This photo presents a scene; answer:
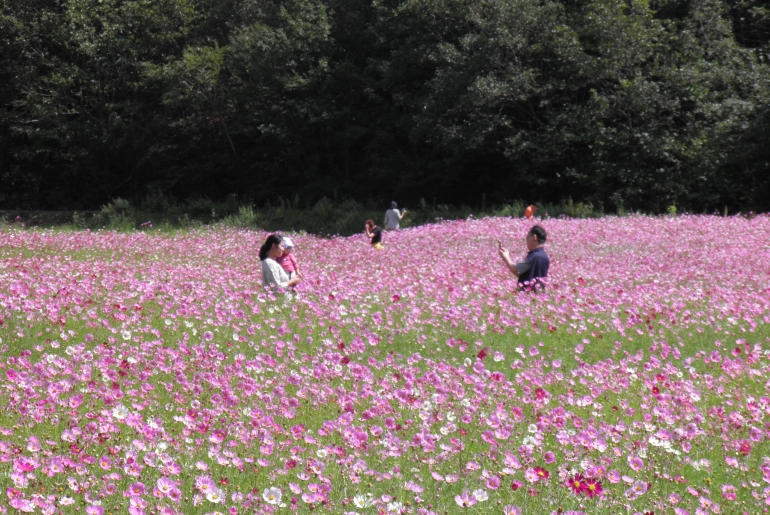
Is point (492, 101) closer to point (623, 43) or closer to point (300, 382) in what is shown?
point (623, 43)

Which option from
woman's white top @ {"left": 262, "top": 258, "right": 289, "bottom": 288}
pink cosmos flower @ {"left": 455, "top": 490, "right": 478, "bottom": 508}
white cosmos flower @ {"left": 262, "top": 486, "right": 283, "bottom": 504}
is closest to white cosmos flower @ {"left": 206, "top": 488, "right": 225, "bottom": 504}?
white cosmos flower @ {"left": 262, "top": 486, "right": 283, "bottom": 504}

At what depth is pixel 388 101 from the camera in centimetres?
3984

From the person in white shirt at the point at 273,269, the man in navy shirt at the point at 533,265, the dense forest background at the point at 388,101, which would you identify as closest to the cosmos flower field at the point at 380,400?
the man in navy shirt at the point at 533,265

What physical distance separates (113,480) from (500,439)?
7.77 feet

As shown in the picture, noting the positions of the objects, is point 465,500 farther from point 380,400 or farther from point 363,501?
point 380,400

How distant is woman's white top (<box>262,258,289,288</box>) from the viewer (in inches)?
409

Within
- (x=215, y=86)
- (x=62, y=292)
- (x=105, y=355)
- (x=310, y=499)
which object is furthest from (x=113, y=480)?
(x=215, y=86)

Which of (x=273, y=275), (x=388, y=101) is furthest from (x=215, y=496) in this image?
(x=388, y=101)

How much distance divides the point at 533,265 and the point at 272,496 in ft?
23.4

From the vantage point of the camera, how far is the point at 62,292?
9.06 metres

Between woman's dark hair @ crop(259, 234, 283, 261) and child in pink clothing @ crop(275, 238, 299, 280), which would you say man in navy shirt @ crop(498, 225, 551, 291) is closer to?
woman's dark hair @ crop(259, 234, 283, 261)

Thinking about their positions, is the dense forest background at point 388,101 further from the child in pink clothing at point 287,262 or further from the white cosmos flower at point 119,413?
the white cosmos flower at point 119,413

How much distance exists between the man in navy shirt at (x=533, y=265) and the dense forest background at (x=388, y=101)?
21.0 meters

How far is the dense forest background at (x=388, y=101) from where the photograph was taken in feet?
101
